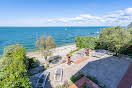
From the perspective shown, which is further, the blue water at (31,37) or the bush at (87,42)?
the blue water at (31,37)

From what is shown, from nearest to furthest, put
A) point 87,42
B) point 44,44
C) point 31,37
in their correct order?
point 44,44 < point 87,42 < point 31,37

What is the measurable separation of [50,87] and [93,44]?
12585 mm

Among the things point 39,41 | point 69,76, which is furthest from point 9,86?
point 39,41

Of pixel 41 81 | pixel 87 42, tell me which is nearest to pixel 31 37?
pixel 87 42

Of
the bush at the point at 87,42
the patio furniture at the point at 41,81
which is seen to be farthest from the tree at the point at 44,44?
the bush at the point at 87,42

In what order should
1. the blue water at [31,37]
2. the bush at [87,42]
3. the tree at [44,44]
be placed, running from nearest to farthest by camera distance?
the tree at [44,44]
the bush at [87,42]
the blue water at [31,37]

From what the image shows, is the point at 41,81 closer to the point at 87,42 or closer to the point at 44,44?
the point at 44,44

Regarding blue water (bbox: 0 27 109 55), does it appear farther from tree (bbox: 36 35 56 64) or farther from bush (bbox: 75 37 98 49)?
bush (bbox: 75 37 98 49)

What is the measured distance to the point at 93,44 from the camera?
616 inches

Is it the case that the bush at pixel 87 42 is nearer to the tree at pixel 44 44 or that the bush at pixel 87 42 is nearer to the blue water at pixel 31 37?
the tree at pixel 44 44

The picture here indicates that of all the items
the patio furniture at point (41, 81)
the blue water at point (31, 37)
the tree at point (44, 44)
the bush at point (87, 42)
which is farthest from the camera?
the blue water at point (31, 37)

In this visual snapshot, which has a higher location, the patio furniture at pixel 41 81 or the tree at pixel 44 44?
the tree at pixel 44 44

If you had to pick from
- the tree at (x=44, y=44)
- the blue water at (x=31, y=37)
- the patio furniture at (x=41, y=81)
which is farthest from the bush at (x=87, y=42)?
the patio furniture at (x=41, y=81)

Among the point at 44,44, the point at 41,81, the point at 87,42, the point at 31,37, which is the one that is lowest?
the point at 41,81
